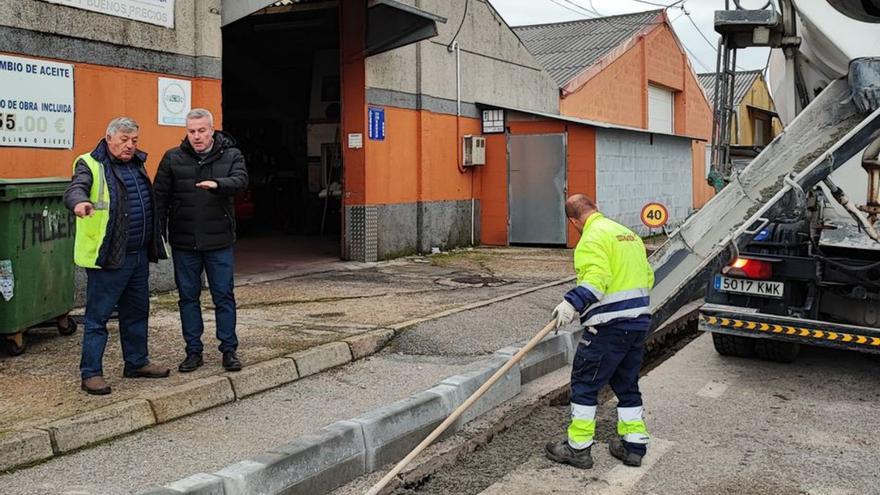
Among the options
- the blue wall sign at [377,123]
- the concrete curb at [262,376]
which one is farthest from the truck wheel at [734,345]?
the blue wall sign at [377,123]

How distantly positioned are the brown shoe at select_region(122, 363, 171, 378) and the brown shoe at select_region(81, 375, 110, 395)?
40 cm

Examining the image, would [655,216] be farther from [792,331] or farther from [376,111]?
[376,111]

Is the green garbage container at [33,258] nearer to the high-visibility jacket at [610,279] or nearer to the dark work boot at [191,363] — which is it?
the dark work boot at [191,363]

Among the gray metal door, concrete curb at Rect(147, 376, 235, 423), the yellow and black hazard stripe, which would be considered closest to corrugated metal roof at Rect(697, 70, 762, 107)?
the yellow and black hazard stripe

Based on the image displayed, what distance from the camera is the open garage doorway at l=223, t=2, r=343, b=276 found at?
15500mm

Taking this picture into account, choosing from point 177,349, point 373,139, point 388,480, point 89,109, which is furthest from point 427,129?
point 388,480

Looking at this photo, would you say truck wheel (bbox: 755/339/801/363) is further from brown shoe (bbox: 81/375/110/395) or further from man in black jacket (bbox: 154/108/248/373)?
brown shoe (bbox: 81/375/110/395)

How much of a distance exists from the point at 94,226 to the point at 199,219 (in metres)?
0.78

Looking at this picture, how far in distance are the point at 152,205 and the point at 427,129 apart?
898 centimetres

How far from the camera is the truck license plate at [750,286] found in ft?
23.2

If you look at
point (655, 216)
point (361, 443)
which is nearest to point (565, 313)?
point (361, 443)

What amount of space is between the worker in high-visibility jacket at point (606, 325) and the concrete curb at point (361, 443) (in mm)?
881

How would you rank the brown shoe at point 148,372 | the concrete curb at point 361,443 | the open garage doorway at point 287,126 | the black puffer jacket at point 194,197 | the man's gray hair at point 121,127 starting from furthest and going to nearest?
the open garage doorway at point 287,126
the black puffer jacket at point 194,197
the brown shoe at point 148,372
the man's gray hair at point 121,127
the concrete curb at point 361,443

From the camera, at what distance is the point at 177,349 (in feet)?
22.9
